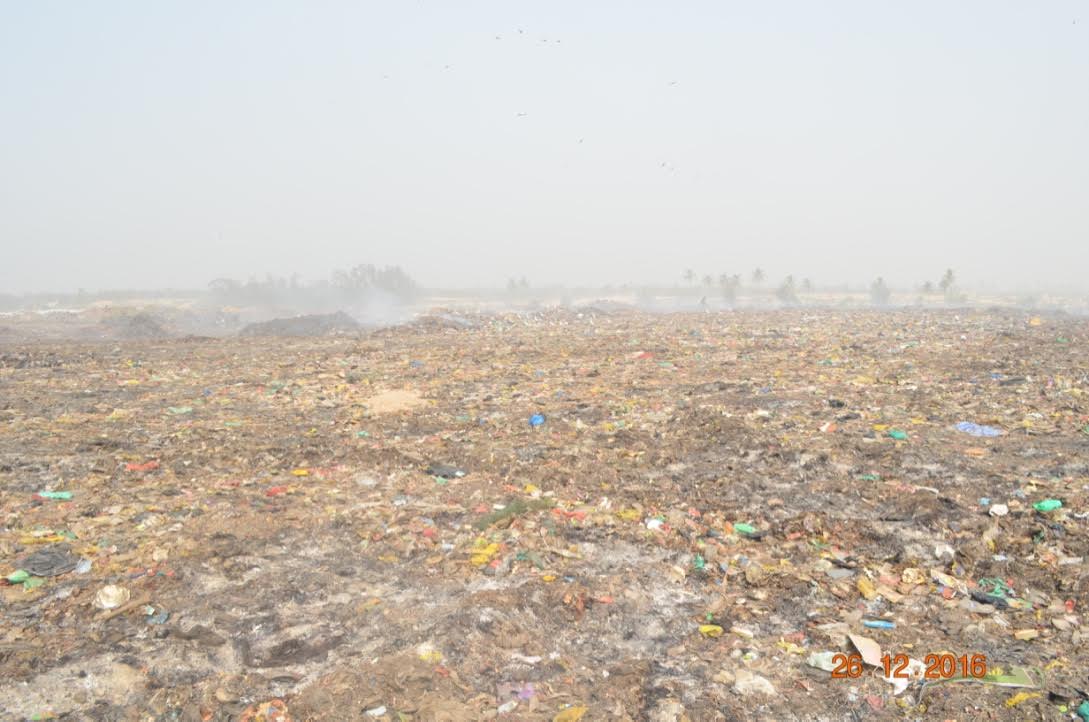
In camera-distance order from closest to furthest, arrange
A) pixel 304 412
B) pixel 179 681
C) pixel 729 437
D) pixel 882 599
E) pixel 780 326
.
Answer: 1. pixel 179 681
2. pixel 882 599
3. pixel 729 437
4. pixel 304 412
5. pixel 780 326

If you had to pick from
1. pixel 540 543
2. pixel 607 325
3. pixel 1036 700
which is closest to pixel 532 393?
pixel 540 543

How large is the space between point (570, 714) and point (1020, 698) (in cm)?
162

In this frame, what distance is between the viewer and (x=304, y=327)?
15633mm

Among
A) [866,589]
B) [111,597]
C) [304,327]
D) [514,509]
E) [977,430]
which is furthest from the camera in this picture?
[304,327]

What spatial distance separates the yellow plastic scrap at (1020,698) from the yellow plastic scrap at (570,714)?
151 centimetres

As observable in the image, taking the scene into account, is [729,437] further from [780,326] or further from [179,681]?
[780,326]

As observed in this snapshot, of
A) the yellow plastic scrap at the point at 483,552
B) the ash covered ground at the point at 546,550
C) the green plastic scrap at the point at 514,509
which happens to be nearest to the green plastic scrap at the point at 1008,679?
the ash covered ground at the point at 546,550

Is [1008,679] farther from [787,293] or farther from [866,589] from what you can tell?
[787,293]

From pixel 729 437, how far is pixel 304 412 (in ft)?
14.5

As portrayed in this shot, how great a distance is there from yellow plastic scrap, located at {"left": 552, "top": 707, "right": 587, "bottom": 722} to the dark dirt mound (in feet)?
44.4

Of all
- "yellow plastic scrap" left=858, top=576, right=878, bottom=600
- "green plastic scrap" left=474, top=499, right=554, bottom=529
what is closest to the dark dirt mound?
"green plastic scrap" left=474, top=499, right=554, bottom=529

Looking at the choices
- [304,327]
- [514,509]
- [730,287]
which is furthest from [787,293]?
[514,509]

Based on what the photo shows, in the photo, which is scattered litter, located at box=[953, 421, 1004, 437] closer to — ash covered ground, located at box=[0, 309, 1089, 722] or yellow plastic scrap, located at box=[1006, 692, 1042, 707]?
ash covered ground, located at box=[0, 309, 1089, 722]

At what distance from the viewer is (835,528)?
3.83 meters
